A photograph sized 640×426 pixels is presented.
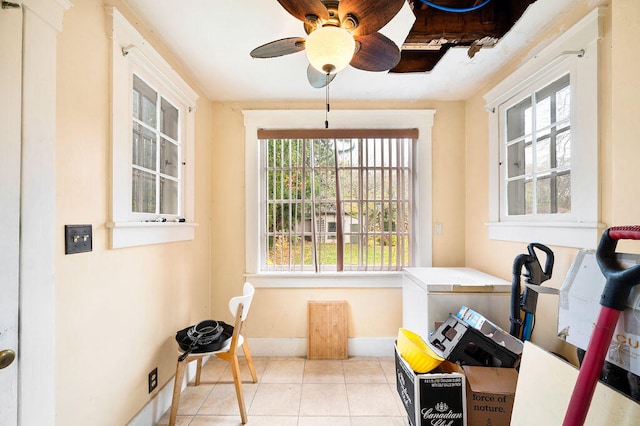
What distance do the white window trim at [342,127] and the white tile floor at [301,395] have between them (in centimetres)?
71

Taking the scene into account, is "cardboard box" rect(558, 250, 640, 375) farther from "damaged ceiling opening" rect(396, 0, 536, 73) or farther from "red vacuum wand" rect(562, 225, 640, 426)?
"damaged ceiling opening" rect(396, 0, 536, 73)

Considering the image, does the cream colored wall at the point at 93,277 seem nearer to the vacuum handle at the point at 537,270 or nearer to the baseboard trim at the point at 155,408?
the baseboard trim at the point at 155,408

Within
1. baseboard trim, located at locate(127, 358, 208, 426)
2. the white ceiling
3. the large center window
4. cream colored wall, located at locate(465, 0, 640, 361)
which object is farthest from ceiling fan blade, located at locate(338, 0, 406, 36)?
baseboard trim, located at locate(127, 358, 208, 426)

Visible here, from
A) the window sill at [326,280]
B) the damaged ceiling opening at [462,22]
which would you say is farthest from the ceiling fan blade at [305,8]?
the window sill at [326,280]

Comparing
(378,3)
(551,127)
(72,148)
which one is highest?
(378,3)

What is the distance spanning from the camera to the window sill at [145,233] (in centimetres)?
137

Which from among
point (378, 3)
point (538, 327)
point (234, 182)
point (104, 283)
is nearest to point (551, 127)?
point (538, 327)

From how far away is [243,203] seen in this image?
261 centimetres

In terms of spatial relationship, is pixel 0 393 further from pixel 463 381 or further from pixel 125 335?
pixel 463 381

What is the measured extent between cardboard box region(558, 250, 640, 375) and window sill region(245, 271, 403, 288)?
158 centimetres

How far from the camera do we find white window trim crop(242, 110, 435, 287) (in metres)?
2.56

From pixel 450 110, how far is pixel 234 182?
7.25 feet

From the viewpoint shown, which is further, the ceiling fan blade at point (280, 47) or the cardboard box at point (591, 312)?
the ceiling fan blade at point (280, 47)

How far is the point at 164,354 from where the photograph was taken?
1.83 meters
